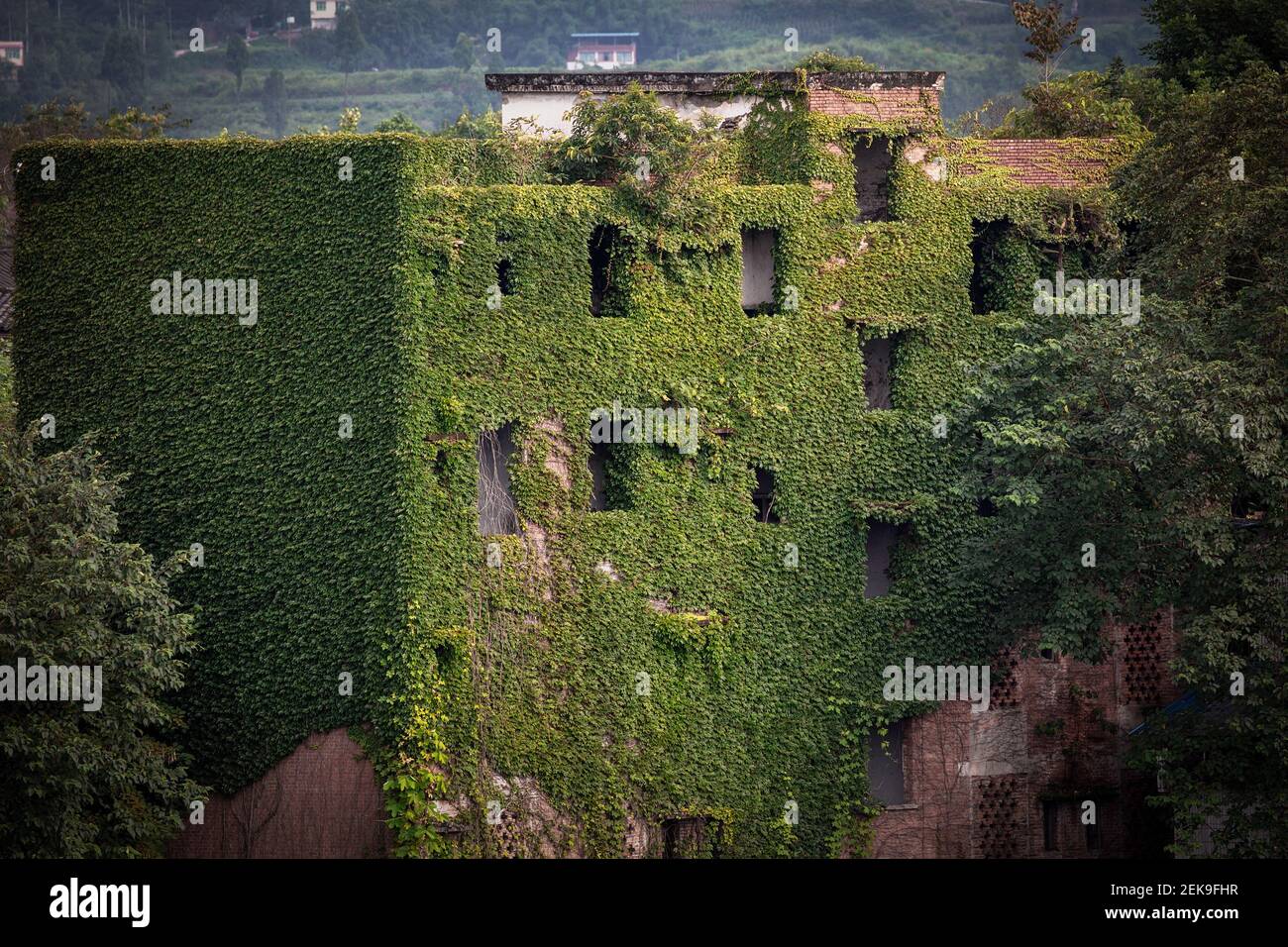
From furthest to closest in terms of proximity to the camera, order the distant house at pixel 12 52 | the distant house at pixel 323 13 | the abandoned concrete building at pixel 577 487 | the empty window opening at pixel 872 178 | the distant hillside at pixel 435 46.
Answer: the distant house at pixel 323 13
the distant house at pixel 12 52
the distant hillside at pixel 435 46
the empty window opening at pixel 872 178
the abandoned concrete building at pixel 577 487

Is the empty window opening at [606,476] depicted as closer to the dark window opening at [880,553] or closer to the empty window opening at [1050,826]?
the dark window opening at [880,553]

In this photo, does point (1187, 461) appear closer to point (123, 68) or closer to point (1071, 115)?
point (1071, 115)

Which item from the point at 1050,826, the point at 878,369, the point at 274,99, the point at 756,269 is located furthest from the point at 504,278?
the point at 274,99

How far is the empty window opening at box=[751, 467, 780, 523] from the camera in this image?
32719 mm

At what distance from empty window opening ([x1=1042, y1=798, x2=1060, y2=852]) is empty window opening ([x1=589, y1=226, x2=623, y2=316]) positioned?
42.4 ft

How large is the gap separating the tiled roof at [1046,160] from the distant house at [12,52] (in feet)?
268

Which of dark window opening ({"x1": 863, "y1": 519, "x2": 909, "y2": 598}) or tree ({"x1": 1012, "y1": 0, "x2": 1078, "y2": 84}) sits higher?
tree ({"x1": 1012, "y1": 0, "x2": 1078, "y2": 84})

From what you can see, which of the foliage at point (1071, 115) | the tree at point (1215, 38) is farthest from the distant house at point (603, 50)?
the foliage at point (1071, 115)

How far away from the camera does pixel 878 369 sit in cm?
3441

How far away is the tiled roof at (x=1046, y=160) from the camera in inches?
1369

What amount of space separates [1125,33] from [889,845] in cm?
8554

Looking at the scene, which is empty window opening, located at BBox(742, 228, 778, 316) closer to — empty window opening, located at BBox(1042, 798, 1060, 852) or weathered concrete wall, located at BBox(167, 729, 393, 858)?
empty window opening, located at BBox(1042, 798, 1060, 852)

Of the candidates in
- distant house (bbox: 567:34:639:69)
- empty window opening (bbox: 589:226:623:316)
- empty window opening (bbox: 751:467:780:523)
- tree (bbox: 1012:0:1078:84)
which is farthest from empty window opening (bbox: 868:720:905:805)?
distant house (bbox: 567:34:639:69)

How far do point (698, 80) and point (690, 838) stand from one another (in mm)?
17754
